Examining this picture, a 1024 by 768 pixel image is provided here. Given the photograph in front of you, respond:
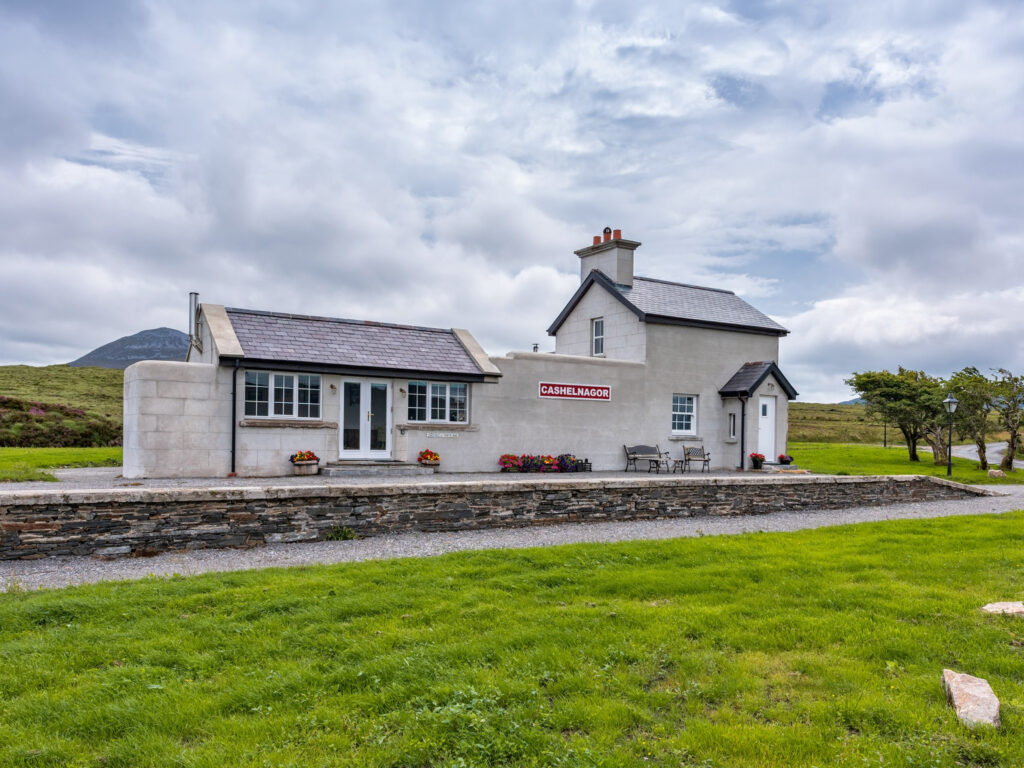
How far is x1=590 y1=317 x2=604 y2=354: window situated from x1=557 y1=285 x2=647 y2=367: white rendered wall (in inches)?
5.8

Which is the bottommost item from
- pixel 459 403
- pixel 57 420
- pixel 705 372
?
pixel 57 420

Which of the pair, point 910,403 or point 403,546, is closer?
point 403,546

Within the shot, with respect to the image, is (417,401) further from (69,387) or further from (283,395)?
(69,387)

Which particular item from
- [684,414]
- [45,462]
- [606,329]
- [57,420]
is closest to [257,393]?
[45,462]

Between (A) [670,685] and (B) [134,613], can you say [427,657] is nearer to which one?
(A) [670,685]

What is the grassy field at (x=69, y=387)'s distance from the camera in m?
43.3

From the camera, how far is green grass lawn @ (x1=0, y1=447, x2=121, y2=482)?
15828 millimetres

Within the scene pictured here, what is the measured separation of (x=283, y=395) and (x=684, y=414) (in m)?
12.9

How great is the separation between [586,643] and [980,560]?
6453mm

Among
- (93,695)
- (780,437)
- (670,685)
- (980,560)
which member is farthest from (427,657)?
(780,437)

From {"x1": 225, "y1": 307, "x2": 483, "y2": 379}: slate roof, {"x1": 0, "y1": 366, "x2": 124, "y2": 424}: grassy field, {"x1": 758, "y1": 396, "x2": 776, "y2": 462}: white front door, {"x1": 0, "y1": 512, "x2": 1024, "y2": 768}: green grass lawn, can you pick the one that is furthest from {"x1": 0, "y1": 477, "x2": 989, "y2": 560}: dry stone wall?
{"x1": 0, "y1": 366, "x2": 124, "y2": 424}: grassy field

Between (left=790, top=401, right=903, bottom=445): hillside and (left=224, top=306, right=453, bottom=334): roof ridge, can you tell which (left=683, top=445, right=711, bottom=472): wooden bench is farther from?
(left=790, top=401, right=903, bottom=445): hillside

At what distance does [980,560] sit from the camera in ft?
29.8

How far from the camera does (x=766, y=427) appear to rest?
80.5ft
